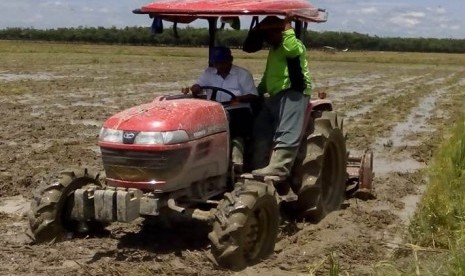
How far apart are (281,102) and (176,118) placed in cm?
130

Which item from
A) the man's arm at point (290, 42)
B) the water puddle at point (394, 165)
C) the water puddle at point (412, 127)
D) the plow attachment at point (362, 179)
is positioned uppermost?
the man's arm at point (290, 42)

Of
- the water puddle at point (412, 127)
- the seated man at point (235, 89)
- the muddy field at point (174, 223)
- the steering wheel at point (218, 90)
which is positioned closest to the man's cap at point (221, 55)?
the seated man at point (235, 89)

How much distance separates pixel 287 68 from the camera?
23.2ft

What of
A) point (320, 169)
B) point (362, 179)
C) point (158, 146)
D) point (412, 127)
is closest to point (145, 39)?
point (412, 127)

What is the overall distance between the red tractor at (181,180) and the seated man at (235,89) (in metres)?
0.23

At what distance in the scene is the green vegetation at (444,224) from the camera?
4.75 metres

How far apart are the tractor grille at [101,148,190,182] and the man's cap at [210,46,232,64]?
117cm

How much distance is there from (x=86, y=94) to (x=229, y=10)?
630 inches

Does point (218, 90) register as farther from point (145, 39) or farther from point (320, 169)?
point (145, 39)

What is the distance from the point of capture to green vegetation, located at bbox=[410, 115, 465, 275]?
15.6 ft

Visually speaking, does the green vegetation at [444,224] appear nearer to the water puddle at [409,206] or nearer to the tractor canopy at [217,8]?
the water puddle at [409,206]

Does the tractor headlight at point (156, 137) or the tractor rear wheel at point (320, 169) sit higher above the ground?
the tractor headlight at point (156, 137)

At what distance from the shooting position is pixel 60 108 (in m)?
17.7

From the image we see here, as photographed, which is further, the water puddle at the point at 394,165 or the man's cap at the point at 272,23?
the water puddle at the point at 394,165
